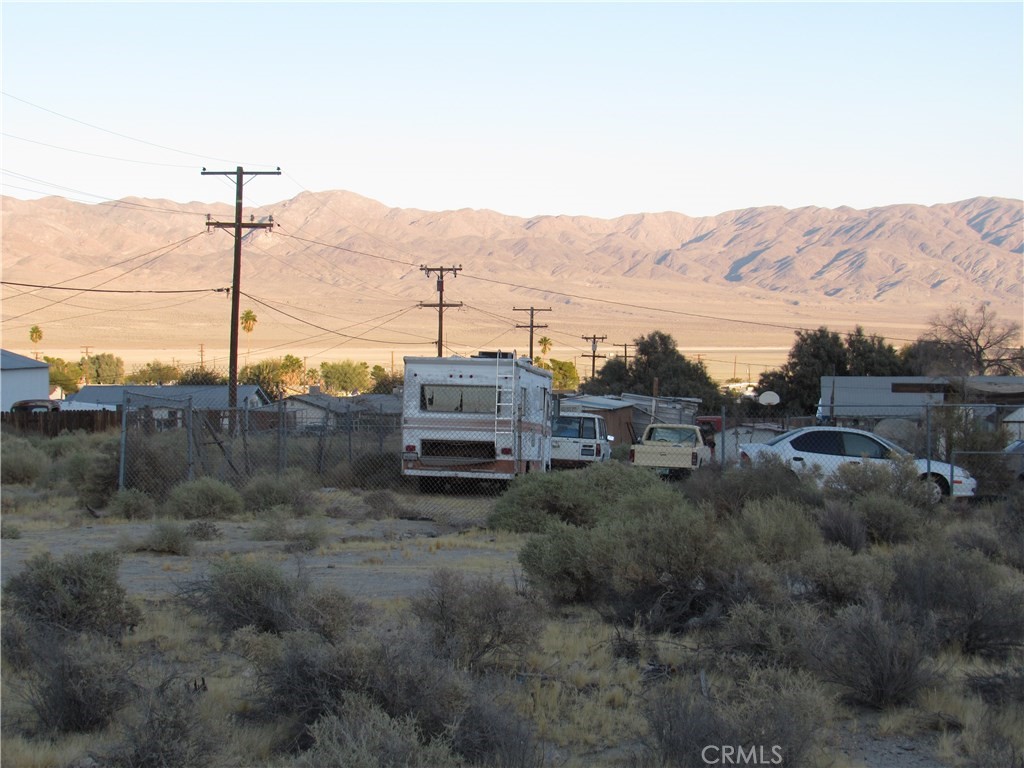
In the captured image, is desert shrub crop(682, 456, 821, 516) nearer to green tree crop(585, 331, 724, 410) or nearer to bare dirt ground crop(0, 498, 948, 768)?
bare dirt ground crop(0, 498, 948, 768)

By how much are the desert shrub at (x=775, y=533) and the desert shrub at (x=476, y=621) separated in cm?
294

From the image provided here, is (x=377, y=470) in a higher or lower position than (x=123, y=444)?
lower

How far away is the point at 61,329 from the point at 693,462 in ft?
394

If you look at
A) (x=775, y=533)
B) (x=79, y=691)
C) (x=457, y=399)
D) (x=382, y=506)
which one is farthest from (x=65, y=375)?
(x=79, y=691)

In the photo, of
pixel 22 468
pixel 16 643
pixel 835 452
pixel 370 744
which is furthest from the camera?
pixel 22 468

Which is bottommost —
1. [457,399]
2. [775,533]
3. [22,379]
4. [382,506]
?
[382,506]

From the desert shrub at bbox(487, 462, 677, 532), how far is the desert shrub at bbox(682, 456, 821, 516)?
0.76 metres

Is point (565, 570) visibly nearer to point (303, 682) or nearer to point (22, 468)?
point (303, 682)

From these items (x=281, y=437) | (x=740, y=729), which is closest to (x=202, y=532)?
(x=281, y=437)

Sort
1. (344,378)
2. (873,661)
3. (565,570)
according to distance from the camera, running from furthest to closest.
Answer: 1. (344,378)
2. (565,570)
3. (873,661)

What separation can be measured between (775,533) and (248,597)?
5041mm

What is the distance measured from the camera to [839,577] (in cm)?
889

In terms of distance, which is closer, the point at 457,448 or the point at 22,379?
the point at 457,448

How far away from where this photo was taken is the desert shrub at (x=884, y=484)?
15.5 metres
